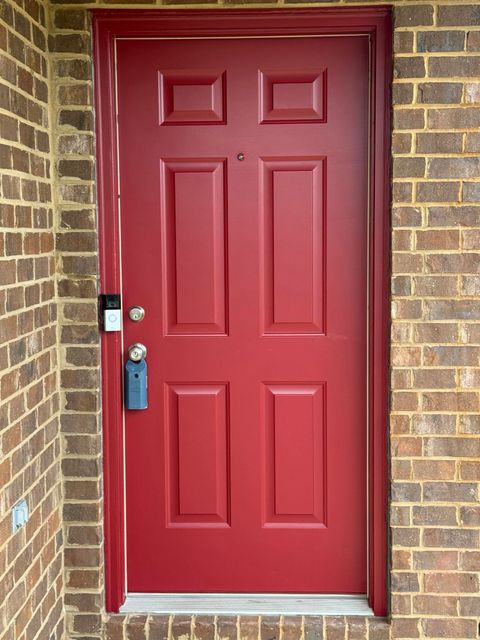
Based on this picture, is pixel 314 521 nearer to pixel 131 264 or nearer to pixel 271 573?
pixel 271 573

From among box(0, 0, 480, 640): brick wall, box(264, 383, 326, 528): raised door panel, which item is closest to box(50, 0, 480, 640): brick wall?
box(0, 0, 480, 640): brick wall

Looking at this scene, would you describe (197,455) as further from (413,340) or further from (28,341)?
(413,340)

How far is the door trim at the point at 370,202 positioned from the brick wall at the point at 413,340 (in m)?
0.06

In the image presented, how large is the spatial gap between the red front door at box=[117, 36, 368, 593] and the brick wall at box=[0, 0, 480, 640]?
188 millimetres

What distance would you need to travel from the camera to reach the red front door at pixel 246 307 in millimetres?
3236

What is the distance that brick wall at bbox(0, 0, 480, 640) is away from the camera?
3062 mm

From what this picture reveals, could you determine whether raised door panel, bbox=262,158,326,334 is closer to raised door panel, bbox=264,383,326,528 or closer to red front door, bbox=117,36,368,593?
red front door, bbox=117,36,368,593

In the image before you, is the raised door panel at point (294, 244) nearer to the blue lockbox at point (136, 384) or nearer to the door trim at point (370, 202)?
the door trim at point (370, 202)

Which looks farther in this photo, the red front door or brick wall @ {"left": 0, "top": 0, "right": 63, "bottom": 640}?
the red front door

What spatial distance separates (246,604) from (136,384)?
1029 millimetres

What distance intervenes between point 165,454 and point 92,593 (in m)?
0.63

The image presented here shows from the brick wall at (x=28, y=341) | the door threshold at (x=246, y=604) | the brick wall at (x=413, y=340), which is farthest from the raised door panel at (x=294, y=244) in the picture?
the door threshold at (x=246, y=604)

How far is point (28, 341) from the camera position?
2.86m

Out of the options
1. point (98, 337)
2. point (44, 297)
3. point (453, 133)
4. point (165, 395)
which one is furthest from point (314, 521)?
point (453, 133)
